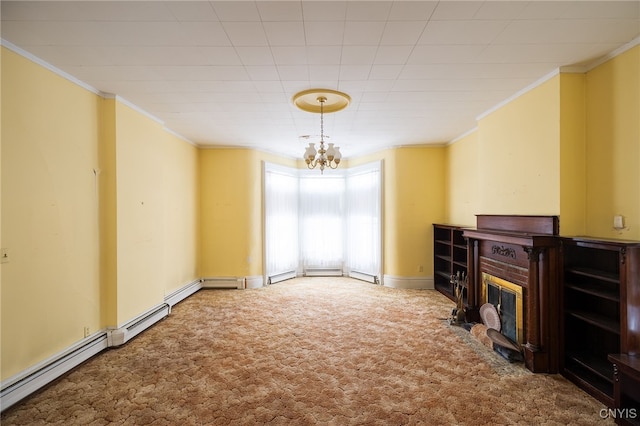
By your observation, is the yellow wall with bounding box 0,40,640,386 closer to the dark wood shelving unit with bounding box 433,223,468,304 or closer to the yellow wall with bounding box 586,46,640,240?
the yellow wall with bounding box 586,46,640,240

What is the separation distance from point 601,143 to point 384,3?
7.64 ft

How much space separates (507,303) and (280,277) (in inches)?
171

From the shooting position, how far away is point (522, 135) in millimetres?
3232

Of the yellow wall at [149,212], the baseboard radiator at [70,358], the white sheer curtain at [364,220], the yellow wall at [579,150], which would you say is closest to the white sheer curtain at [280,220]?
the white sheer curtain at [364,220]

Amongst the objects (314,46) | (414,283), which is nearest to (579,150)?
(314,46)

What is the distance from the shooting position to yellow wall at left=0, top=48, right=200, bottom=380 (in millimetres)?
2393

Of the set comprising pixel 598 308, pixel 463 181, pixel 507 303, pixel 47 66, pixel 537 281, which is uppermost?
pixel 47 66

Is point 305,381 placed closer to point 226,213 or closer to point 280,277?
point 280,277

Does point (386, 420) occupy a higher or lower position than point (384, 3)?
lower

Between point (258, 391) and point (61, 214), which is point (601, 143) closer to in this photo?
point (258, 391)

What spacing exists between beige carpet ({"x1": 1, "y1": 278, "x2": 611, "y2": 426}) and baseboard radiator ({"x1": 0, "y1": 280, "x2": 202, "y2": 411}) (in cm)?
8

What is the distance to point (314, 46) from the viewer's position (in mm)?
2412

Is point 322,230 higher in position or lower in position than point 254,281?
higher

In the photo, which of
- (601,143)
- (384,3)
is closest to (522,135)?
(601,143)
